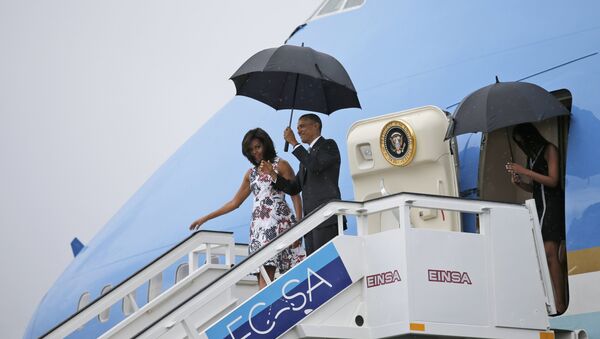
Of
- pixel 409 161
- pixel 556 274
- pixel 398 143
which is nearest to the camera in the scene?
pixel 556 274

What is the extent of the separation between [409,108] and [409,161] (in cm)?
118

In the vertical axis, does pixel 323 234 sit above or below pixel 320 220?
below

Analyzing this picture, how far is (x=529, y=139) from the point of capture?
7922mm

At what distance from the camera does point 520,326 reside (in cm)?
689

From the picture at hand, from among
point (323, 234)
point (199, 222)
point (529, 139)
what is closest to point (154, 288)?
point (199, 222)

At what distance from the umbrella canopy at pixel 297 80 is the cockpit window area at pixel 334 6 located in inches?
137

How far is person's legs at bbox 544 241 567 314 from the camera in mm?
7379

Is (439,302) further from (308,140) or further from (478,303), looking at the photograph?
(308,140)

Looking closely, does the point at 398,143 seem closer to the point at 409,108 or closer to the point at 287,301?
the point at 409,108

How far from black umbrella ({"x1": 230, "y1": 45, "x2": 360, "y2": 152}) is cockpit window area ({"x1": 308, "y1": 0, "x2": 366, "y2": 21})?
3.50 m

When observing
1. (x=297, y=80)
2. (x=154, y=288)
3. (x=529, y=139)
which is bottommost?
(x=154, y=288)

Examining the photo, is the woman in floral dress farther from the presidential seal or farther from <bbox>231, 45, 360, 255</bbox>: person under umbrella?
the presidential seal

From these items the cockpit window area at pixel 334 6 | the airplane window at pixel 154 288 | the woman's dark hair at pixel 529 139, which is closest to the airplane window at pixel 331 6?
the cockpit window area at pixel 334 6

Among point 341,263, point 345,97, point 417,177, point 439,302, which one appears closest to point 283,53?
point 345,97
